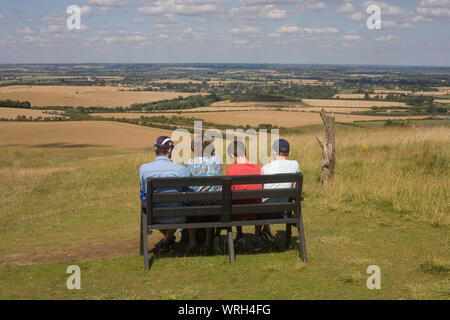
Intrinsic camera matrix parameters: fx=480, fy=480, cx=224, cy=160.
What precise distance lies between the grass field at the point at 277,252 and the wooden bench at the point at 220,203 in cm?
47

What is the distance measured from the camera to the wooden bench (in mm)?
5746

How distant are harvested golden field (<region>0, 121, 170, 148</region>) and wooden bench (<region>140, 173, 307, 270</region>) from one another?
107 ft

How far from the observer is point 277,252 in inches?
256

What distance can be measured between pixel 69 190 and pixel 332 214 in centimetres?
789

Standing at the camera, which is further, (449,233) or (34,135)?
(34,135)

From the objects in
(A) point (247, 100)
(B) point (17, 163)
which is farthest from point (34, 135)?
(A) point (247, 100)

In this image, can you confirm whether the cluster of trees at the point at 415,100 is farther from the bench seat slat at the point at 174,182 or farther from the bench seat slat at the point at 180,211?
the bench seat slat at the point at 174,182

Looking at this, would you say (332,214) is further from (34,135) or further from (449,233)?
(34,135)

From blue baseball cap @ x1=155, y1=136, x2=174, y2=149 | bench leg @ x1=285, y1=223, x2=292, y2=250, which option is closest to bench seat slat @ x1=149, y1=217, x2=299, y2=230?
bench leg @ x1=285, y1=223, x2=292, y2=250

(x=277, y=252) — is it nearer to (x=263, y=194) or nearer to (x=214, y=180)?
(x=263, y=194)

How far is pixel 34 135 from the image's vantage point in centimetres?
4378

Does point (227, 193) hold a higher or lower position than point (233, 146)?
lower
